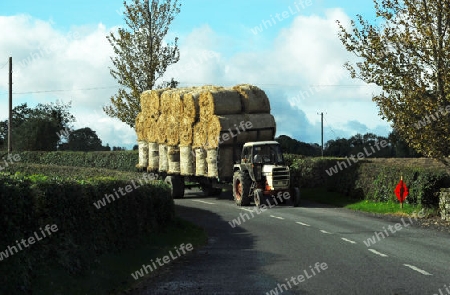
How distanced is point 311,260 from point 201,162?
1630 centimetres

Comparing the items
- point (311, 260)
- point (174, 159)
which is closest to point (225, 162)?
point (174, 159)

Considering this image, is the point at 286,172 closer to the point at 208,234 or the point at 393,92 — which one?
the point at 393,92

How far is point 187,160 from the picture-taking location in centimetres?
3039

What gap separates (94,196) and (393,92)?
1604cm

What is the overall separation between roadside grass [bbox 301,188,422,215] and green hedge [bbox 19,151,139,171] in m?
18.9

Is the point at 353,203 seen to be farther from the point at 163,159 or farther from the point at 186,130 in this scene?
the point at 163,159

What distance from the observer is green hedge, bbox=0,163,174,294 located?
8.80m

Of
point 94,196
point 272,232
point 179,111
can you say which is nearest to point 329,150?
point 179,111

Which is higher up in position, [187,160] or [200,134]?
[200,134]

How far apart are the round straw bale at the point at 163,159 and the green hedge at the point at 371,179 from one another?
692 cm

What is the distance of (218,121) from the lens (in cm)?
2819

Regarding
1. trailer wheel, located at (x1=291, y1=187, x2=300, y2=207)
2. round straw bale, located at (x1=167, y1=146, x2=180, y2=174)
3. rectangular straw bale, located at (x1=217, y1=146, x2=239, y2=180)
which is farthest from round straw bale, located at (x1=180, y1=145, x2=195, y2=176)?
trailer wheel, located at (x1=291, y1=187, x2=300, y2=207)

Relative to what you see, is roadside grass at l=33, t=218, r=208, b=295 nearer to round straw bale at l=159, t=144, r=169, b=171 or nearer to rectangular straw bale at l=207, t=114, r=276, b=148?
rectangular straw bale at l=207, t=114, r=276, b=148

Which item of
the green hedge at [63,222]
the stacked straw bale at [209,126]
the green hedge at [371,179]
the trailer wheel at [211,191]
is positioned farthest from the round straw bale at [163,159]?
the green hedge at [63,222]
